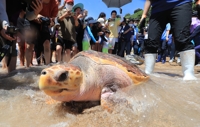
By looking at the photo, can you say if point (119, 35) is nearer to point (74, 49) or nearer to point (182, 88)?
point (74, 49)

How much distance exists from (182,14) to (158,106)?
1.29m

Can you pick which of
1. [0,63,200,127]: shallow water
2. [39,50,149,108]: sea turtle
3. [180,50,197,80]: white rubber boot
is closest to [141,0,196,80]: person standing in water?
[180,50,197,80]: white rubber boot

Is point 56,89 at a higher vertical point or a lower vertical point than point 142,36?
lower

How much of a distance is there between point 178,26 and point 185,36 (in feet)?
0.41

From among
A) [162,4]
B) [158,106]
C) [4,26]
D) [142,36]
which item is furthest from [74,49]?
[142,36]

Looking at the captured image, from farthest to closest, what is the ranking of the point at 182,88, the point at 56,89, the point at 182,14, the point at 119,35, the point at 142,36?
1. the point at 142,36
2. the point at 119,35
3. the point at 182,14
4. the point at 182,88
5. the point at 56,89

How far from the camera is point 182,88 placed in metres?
1.82

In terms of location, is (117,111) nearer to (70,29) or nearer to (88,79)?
(88,79)

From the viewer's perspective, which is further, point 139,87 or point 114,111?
point 139,87

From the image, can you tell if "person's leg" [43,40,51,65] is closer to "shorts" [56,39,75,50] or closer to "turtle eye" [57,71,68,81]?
"shorts" [56,39,75,50]

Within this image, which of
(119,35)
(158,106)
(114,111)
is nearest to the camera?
(114,111)

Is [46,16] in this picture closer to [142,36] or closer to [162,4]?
[162,4]

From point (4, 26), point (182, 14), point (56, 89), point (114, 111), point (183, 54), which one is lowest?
point (114, 111)

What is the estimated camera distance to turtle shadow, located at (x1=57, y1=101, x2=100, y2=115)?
3.98 feet
